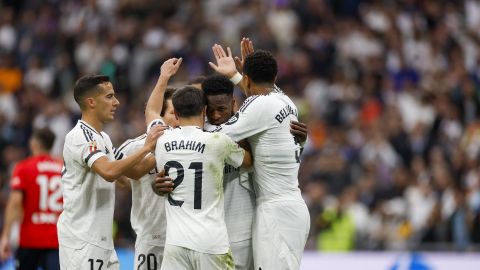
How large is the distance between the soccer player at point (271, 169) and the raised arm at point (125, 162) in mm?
581

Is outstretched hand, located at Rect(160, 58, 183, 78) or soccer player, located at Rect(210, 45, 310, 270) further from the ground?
outstretched hand, located at Rect(160, 58, 183, 78)

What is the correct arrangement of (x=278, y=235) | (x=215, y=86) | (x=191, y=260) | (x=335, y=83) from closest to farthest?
(x=191, y=260) → (x=278, y=235) → (x=215, y=86) → (x=335, y=83)

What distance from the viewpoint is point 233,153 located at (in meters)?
8.75

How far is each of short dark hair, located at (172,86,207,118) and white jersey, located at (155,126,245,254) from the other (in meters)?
0.13

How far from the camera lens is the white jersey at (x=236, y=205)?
363 inches

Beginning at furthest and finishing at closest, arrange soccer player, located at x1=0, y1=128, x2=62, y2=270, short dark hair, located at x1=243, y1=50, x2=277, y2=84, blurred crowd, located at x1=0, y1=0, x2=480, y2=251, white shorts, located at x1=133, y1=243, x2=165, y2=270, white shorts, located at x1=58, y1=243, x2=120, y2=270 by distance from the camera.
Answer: blurred crowd, located at x1=0, y1=0, x2=480, y2=251, soccer player, located at x1=0, y1=128, x2=62, y2=270, white shorts, located at x1=133, y1=243, x2=165, y2=270, short dark hair, located at x1=243, y1=50, x2=277, y2=84, white shorts, located at x1=58, y1=243, x2=120, y2=270

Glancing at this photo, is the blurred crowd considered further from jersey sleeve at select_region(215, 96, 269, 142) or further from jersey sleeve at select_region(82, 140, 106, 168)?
jersey sleeve at select_region(82, 140, 106, 168)

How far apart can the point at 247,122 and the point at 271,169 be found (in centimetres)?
48

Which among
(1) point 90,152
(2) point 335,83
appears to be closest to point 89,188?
(1) point 90,152

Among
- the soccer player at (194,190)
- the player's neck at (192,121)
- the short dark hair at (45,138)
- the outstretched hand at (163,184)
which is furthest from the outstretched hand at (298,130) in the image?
the short dark hair at (45,138)

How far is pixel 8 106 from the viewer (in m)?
20.4

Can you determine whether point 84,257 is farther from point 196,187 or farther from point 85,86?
point 85,86

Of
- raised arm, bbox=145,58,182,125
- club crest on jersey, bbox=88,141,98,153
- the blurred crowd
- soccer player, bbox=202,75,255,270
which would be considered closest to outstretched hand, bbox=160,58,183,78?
raised arm, bbox=145,58,182,125

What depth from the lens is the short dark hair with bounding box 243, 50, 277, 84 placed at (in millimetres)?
9102
